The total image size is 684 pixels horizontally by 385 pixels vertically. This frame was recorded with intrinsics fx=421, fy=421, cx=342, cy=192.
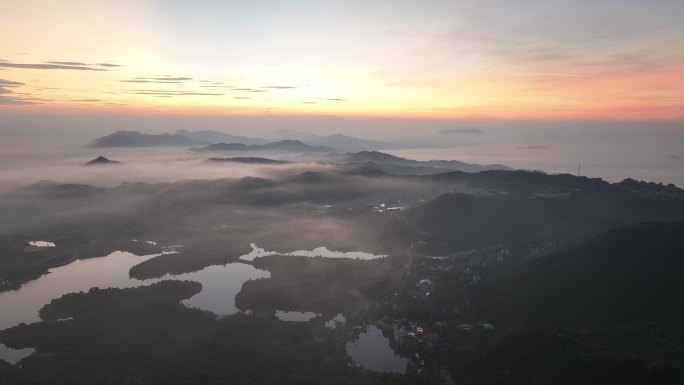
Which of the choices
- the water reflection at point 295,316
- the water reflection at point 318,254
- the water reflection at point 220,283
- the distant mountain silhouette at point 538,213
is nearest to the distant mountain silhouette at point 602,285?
the water reflection at point 295,316

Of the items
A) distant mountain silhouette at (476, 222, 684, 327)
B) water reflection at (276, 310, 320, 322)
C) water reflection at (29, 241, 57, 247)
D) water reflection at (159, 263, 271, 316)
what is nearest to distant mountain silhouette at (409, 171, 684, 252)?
distant mountain silhouette at (476, 222, 684, 327)

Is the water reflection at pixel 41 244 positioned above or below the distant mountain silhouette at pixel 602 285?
below

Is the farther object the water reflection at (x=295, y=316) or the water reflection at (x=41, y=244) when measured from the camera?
the water reflection at (x=41, y=244)

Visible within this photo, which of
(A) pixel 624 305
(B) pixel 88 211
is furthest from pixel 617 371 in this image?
(B) pixel 88 211

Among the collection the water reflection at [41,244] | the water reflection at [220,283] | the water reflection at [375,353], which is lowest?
the water reflection at [41,244]

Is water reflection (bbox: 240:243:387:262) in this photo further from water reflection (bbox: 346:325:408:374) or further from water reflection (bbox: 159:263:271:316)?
water reflection (bbox: 346:325:408:374)

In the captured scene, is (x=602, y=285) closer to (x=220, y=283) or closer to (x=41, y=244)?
(x=220, y=283)

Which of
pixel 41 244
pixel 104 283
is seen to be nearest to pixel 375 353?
pixel 104 283

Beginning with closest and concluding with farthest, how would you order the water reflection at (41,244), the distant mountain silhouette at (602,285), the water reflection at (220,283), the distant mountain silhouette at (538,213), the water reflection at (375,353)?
1. the water reflection at (375,353)
2. the distant mountain silhouette at (602,285)
3. the water reflection at (220,283)
4. the distant mountain silhouette at (538,213)
5. the water reflection at (41,244)

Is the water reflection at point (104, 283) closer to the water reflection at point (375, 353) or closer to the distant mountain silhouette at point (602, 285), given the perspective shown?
the water reflection at point (375, 353)
